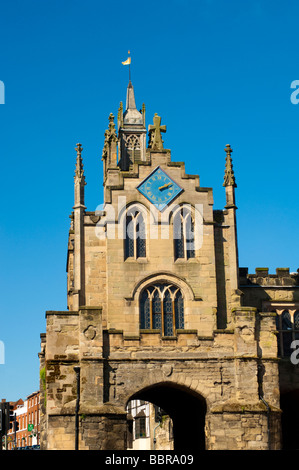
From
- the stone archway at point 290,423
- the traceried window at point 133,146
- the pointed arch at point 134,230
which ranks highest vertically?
the traceried window at point 133,146

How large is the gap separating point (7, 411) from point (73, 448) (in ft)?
32.6

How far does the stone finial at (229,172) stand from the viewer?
42156mm

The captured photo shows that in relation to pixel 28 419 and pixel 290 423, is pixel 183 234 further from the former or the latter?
pixel 28 419

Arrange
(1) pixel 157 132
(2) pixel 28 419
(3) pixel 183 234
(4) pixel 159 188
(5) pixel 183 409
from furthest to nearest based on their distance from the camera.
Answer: (2) pixel 28 419 < (1) pixel 157 132 < (5) pixel 183 409 < (4) pixel 159 188 < (3) pixel 183 234

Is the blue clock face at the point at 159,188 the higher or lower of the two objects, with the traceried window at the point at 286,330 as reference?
higher

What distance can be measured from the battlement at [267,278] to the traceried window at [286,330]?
60.2 inches

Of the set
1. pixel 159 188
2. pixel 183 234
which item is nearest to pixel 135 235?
pixel 183 234

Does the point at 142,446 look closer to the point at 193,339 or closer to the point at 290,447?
the point at 290,447

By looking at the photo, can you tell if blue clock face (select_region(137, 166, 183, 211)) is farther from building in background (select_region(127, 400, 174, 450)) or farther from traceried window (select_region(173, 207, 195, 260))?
building in background (select_region(127, 400, 174, 450))

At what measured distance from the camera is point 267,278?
44156mm

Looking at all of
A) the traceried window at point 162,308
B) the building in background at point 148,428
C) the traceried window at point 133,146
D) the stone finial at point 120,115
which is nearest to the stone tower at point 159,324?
the traceried window at point 162,308

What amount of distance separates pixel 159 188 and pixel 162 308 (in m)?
5.79

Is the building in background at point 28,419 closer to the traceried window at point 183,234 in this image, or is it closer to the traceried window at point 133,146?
the traceried window at point 133,146

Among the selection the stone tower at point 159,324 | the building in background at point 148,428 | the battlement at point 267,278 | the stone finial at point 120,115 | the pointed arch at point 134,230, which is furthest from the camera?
the stone finial at point 120,115
